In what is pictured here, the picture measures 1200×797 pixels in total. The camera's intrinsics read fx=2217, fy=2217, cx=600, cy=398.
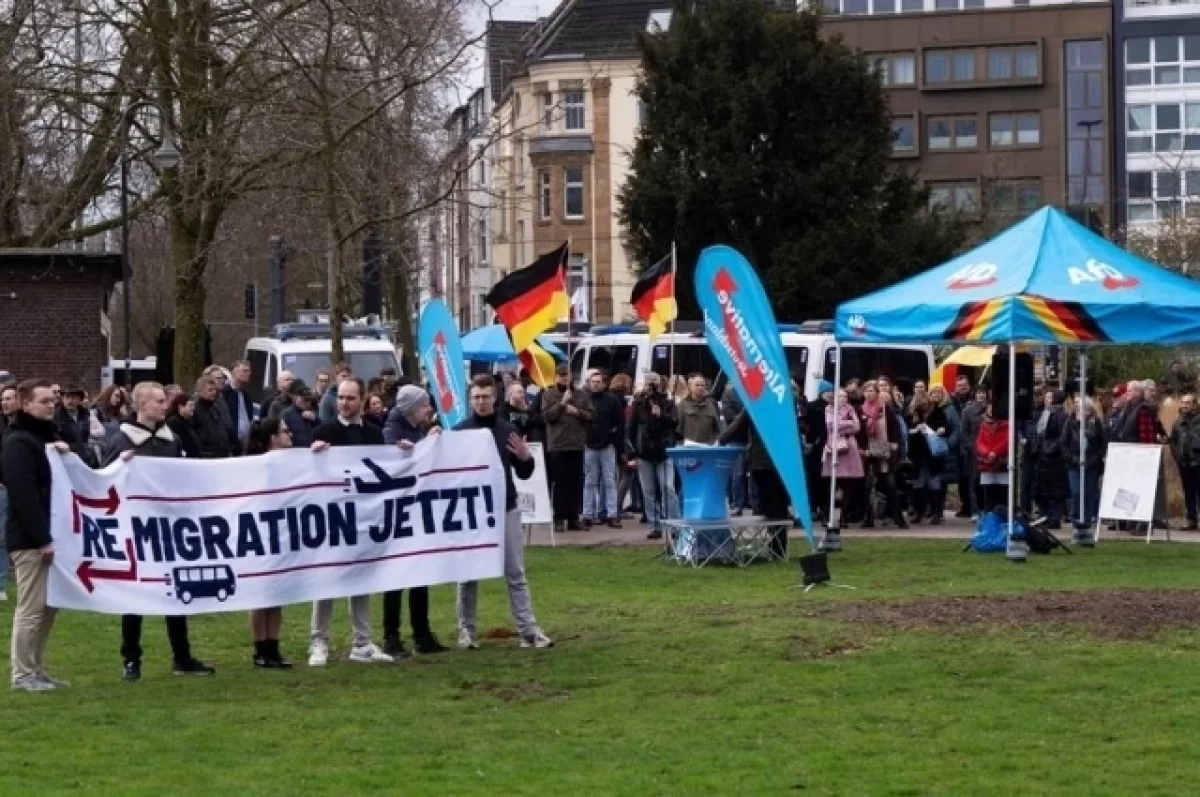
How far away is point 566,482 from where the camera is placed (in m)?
27.6

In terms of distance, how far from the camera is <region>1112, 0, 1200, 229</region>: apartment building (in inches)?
3391

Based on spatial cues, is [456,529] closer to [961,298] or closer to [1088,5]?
[961,298]

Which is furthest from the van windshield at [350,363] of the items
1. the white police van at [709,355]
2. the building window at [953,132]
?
the building window at [953,132]

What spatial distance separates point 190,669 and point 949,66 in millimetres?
75682

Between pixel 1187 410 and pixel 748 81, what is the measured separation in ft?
95.4

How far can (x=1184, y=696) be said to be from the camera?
12.8 meters

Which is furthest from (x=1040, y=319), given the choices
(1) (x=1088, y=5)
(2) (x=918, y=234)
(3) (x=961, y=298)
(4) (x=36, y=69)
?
(1) (x=1088, y=5)

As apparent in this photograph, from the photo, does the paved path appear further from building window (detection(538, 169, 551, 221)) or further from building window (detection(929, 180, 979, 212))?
building window (detection(538, 169, 551, 221))

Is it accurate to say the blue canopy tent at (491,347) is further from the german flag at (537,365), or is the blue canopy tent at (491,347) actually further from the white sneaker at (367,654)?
the white sneaker at (367,654)

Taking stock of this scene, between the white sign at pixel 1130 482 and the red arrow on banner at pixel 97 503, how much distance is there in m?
14.7

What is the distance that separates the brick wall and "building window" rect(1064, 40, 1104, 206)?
51848 mm

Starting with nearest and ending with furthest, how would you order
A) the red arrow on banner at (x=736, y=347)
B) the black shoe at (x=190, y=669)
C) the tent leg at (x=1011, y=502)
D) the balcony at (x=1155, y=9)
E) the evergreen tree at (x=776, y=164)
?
1. the black shoe at (x=190, y=669)
2. the red arrow on banner at (x=736, y=347)
3. the tent leg at (x=1011, y=502)
4. the evergreen tree at (x=776, y=164)
5. the balcony at (x=1155, y=9)

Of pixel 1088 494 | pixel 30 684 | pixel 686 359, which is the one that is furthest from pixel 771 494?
pixel 686 359

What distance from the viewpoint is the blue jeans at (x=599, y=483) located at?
92.4 feet
